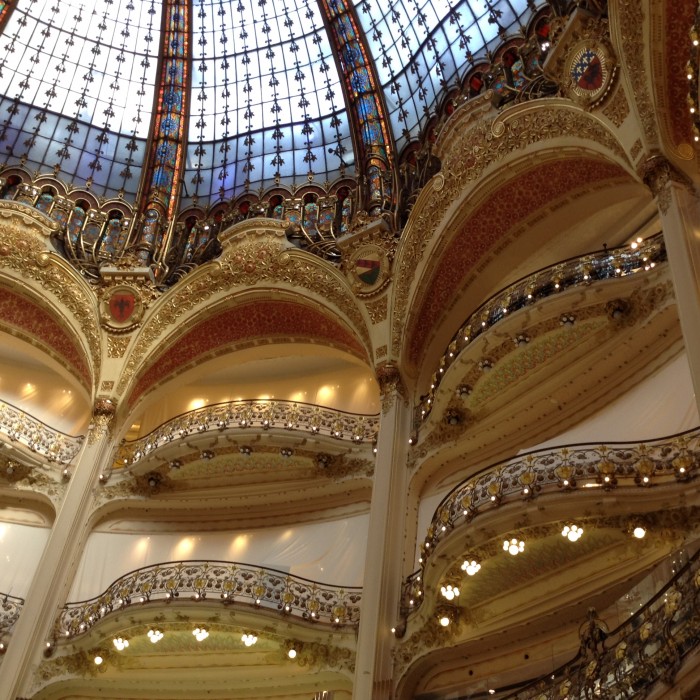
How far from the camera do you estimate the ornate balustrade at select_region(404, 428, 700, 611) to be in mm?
8922

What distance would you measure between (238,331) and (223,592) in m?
6.62

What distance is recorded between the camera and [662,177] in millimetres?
10703

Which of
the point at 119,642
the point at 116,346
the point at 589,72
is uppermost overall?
the point at 589,72

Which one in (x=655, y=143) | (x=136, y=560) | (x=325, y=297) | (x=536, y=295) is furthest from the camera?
(x=325, y=297)

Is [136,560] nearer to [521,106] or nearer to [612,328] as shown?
[612,328]

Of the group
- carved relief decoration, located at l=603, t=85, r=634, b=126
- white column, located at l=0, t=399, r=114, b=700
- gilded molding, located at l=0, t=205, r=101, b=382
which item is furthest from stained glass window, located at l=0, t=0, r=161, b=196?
carved relief decoration, located at l=603, t=85, r=634, b=126

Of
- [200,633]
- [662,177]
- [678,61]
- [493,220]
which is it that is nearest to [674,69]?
[678,61]

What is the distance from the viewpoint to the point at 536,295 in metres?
12.0

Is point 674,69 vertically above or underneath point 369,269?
underneath

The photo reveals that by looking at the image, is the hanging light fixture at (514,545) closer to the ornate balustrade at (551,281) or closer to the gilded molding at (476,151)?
the ornate balustrade at (551,281)

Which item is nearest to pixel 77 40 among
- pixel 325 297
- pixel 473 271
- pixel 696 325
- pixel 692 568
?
pixel 325 297

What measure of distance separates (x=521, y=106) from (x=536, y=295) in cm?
358

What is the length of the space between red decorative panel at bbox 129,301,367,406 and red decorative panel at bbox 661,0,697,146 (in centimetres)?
802

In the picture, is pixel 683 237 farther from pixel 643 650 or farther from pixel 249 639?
pixel 249 639
